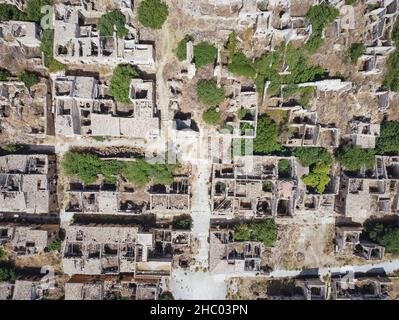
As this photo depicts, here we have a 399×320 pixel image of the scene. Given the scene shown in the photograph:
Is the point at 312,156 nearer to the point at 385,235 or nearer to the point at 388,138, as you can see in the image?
the point at 388,138

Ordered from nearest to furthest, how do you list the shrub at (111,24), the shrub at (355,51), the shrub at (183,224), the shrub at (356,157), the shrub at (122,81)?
the shrub at (111,24) → the shrub at (122,81) → the shrub at (355,51) → the shrub at (356,157) → the shrub at (183,224)

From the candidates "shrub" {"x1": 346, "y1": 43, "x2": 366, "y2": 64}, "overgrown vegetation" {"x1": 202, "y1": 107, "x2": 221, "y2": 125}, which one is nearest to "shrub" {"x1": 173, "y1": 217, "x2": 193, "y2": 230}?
"overgrown vegetation" {"x1": 202, "y1": 107, "x2": 221, "y2": 125}

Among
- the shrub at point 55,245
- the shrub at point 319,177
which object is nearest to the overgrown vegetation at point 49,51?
the shrub at point 55,245

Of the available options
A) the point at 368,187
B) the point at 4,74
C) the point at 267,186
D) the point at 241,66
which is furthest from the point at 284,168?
the point at 4,74

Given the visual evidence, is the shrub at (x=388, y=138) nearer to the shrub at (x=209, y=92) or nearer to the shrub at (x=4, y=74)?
the shrub at (x=209, y=92)
